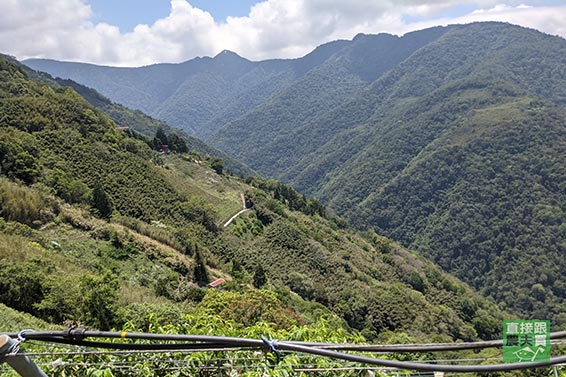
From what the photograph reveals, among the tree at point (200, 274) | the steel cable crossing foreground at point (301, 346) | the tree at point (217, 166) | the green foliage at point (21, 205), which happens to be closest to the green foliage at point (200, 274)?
the tree at point (200, 274)

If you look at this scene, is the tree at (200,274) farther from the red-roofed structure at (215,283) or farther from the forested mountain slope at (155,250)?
the red-roofed structure at (215,283)

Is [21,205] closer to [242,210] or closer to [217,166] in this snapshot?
[242,210]

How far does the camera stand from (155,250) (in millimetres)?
28641

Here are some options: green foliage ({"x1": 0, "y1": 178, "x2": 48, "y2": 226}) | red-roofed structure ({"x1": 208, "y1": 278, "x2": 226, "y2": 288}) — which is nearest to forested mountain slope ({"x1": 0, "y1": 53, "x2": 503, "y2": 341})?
green foliage ({"x1": 0, "y1": 178, "x2": 48, "y2": 226})

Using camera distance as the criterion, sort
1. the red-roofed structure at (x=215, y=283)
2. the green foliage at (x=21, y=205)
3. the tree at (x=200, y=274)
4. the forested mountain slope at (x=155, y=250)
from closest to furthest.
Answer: the forested mountain slope at (x=155, y=250) → the green foliage at (x=21, y=205) → the red-roofed structure at (x=215, y=283) → the tree at (x=200, y=274)

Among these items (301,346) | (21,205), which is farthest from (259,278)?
(301,346)

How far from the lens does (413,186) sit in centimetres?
12812

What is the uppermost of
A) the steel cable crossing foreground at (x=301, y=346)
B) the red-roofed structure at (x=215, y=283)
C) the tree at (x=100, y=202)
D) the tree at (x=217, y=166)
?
the tree at (x=217, y=166)

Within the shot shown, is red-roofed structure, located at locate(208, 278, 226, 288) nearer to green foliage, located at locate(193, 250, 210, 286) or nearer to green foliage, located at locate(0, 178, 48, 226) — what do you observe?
green foliage, located at locate(193, 250, 210, 286)

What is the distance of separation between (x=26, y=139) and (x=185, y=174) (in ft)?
79.9

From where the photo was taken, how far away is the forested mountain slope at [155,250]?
14864 millimetres

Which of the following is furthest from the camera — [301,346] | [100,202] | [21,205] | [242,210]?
[242,210]

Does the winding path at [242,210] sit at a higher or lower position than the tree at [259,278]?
higher

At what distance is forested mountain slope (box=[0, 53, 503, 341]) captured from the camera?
1486cm
